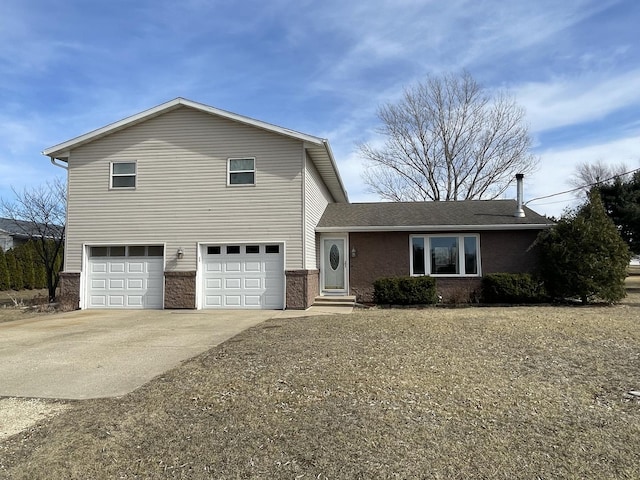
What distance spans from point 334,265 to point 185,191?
221 inches

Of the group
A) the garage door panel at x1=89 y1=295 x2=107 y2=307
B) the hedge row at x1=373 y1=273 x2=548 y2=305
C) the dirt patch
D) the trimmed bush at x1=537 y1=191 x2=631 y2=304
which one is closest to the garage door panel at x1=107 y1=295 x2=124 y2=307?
the garage door panel at x1=89 y1=295 x2=107 y2=307

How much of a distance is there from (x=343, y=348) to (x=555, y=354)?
3192 millimetres

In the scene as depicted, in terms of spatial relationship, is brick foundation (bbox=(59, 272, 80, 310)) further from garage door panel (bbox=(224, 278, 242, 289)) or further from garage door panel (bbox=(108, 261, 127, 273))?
garage door panel (bbox=(224, 278, 242, 289))

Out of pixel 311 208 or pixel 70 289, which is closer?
pixel 70 289

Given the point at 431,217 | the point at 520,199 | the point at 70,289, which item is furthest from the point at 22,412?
the point at 520,199

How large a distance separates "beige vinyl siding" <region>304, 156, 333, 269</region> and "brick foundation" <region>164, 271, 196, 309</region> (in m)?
3.58

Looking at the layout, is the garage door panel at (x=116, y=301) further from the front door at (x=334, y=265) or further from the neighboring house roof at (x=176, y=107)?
the front door at (x=334, y=265)

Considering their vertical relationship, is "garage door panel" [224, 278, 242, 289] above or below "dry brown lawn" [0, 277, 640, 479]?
above

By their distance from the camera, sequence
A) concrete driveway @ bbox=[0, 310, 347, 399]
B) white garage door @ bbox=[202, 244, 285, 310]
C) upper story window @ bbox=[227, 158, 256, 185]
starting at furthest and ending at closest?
upper story window @ bbox=[227, 158, 256, 185], white garage door @ bbox=[202, 244, 285, 310], concrete driveway @ bbox=[0, 310, 347, 399]

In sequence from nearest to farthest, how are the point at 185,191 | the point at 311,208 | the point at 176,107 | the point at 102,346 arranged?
the point at 102,346, the point at 185,191, the point at 176,107, the point at 311,208

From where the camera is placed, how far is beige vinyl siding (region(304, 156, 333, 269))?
14571mm

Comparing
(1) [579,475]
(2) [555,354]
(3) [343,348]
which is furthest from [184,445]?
(2) [555,354]

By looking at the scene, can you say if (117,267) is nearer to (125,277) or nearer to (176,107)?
(125,277)

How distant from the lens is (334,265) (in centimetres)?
1655
